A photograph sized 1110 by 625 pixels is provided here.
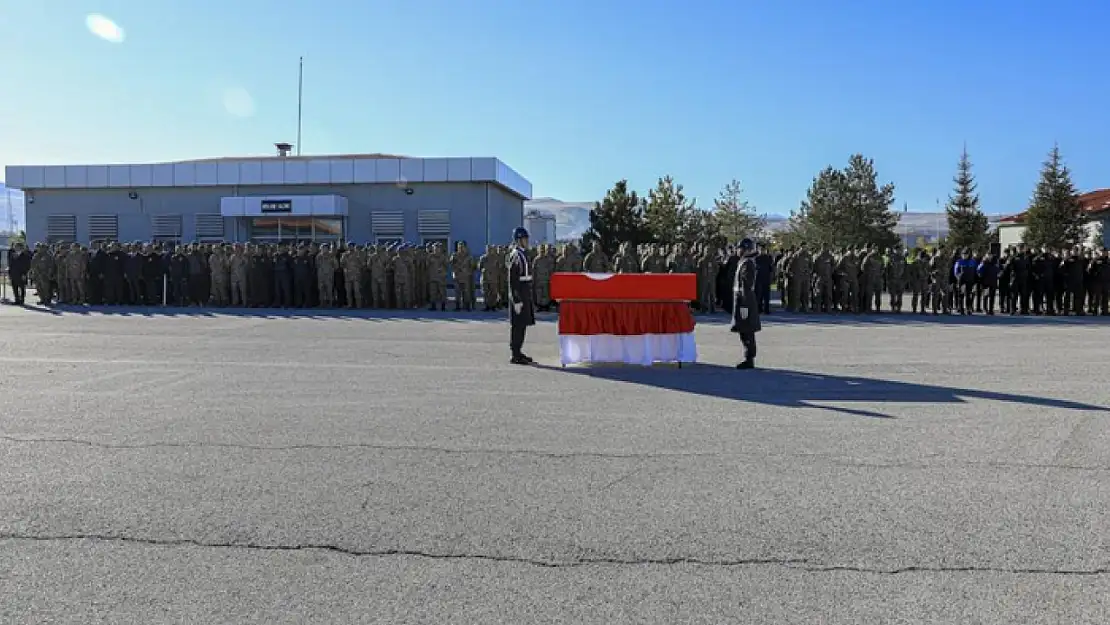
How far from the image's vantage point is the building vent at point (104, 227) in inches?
1618

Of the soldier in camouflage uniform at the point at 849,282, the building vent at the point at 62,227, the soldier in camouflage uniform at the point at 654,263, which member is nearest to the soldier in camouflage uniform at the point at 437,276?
the soldier in camouflage uniform at the point at 654,263

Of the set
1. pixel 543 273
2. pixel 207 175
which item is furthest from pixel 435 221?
pixel 543 273

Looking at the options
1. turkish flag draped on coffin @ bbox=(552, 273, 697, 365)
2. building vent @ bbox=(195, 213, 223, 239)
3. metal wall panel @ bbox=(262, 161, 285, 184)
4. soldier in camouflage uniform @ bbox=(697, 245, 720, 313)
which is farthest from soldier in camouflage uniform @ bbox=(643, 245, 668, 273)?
building vent @ bbox=(195, 213, 223, 239)

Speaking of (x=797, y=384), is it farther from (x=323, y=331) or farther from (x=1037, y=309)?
(x=1037, y=309)

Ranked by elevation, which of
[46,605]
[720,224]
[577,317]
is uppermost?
[720,224]

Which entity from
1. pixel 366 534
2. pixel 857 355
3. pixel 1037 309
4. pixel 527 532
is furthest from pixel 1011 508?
pixel 1037 309

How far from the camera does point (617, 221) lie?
157 feet

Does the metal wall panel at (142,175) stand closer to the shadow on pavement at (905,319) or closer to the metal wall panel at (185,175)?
the metal wall panel at (185,175)

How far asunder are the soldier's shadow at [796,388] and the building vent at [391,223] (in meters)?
28.3

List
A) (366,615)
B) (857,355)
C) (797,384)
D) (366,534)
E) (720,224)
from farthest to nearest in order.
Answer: (720,224) → (857,355) → (797,384) → (366,534) → (366,615)

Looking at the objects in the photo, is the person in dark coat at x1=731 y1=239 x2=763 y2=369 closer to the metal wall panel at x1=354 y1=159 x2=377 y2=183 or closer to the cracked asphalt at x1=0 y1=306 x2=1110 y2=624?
the cracked asphalt at x1=0 y1=306 x2=1110 y2=624

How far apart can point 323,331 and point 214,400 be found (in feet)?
26.8

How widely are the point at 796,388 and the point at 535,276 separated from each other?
13490 millimetres

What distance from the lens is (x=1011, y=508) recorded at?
5508mm
